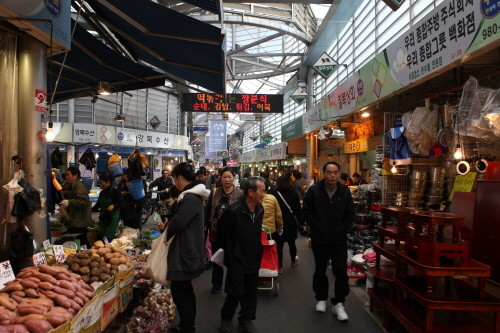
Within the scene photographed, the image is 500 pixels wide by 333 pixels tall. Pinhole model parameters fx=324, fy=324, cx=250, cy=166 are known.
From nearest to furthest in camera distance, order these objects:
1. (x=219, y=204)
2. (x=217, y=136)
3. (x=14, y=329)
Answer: (x=14, y=329) → (x=219, y=204) → (x=217, y=136)

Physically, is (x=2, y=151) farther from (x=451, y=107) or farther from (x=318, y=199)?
(x=451, y=107)

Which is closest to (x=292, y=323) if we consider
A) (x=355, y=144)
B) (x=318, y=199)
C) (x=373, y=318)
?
(x=373, y=318)

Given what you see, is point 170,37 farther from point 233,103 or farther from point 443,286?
point 233,103

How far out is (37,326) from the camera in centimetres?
231

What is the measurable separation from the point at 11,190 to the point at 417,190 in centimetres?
697

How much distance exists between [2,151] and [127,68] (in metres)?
3.70

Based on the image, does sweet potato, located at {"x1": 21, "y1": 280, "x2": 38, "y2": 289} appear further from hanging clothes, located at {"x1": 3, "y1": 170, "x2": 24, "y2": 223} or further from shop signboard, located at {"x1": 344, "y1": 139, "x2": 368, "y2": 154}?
shop signboard, located at {"x1": 344, "y1": 139, "x2": 368, "y2": 154}

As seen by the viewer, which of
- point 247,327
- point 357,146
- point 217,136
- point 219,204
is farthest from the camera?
point 217,136

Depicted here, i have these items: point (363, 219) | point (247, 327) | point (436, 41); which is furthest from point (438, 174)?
point (247, 327)

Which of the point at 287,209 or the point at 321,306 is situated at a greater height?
the point at 287,209

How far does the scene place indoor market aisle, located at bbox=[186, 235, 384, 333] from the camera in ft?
13.3

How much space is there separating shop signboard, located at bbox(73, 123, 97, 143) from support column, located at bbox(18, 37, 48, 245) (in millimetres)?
14416

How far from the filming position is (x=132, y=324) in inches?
143

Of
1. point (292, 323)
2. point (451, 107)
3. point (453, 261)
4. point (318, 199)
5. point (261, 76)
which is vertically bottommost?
point (292, 323)
